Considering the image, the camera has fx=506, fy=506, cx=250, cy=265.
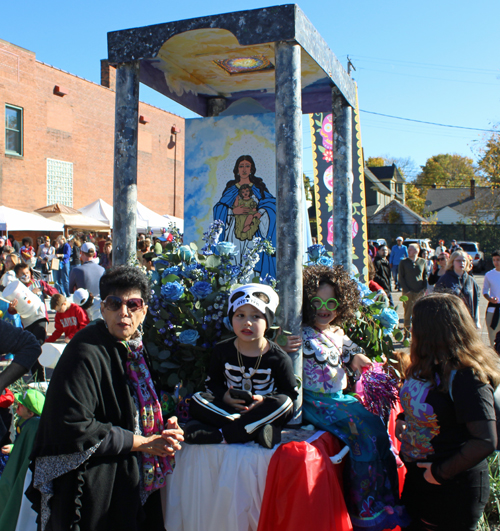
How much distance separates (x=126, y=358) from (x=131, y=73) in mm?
2372

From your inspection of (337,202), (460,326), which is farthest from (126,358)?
(337,202)

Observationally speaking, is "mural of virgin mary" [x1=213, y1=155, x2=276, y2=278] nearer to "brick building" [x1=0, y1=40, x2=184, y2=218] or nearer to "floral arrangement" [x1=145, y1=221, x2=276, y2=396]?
"floral arrangement" [x1=145, y1=221, x2=276, y2=396]

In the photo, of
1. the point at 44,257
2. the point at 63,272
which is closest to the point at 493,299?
the point at 63,272

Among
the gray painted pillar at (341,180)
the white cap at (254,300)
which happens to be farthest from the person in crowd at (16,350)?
the gray painted pillar at (341,180)

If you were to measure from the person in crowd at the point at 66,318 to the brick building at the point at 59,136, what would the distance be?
15.3 meters

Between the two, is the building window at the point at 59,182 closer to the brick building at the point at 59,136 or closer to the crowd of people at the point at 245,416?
the brick building at the point at 59,136

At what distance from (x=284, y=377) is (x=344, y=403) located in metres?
0.49

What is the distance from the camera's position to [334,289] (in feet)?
10.9

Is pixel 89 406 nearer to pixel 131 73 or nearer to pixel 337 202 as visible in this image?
pixel 131 73

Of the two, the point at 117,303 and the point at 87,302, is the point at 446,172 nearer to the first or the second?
the point at 87,302

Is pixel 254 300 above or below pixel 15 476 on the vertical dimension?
above

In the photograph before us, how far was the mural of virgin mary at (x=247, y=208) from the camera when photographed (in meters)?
5.11

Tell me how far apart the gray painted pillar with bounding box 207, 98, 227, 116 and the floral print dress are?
3230 millimetres

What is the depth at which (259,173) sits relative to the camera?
512 cm
